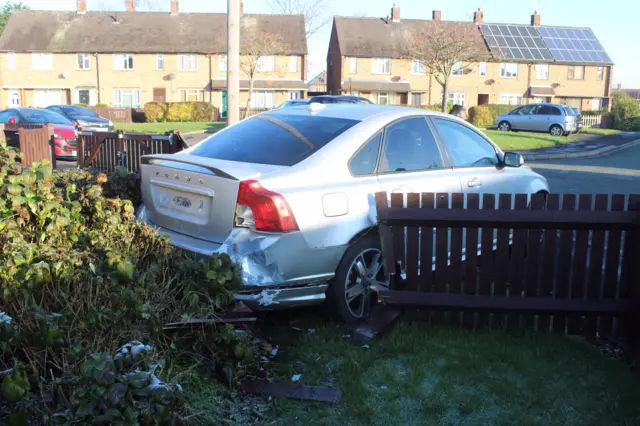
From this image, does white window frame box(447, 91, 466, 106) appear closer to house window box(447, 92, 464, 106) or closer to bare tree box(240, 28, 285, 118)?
house window box(447, 92, 464, 106)

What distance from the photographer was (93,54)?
53.6m

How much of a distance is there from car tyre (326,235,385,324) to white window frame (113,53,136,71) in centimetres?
5310

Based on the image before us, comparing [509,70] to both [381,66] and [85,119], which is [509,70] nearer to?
[381,66]

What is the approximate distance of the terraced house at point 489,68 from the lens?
55.7 meters

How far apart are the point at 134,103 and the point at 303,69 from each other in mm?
14764

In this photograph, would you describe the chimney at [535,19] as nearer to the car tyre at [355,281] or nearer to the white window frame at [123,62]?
the white window frame at [123,62]

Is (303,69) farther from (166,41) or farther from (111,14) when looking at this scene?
(111,14)

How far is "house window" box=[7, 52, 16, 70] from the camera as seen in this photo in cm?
5375

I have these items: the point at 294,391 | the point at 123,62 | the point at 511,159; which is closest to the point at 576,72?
the point at 123,62

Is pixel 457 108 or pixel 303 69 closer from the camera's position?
pixel 457 108

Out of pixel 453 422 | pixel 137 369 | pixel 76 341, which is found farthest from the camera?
pixel 453 422

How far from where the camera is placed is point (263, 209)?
4398 millimetres

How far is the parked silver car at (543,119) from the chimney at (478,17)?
78.4 ft

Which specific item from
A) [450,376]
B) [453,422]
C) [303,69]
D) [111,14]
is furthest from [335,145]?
[111,14]
